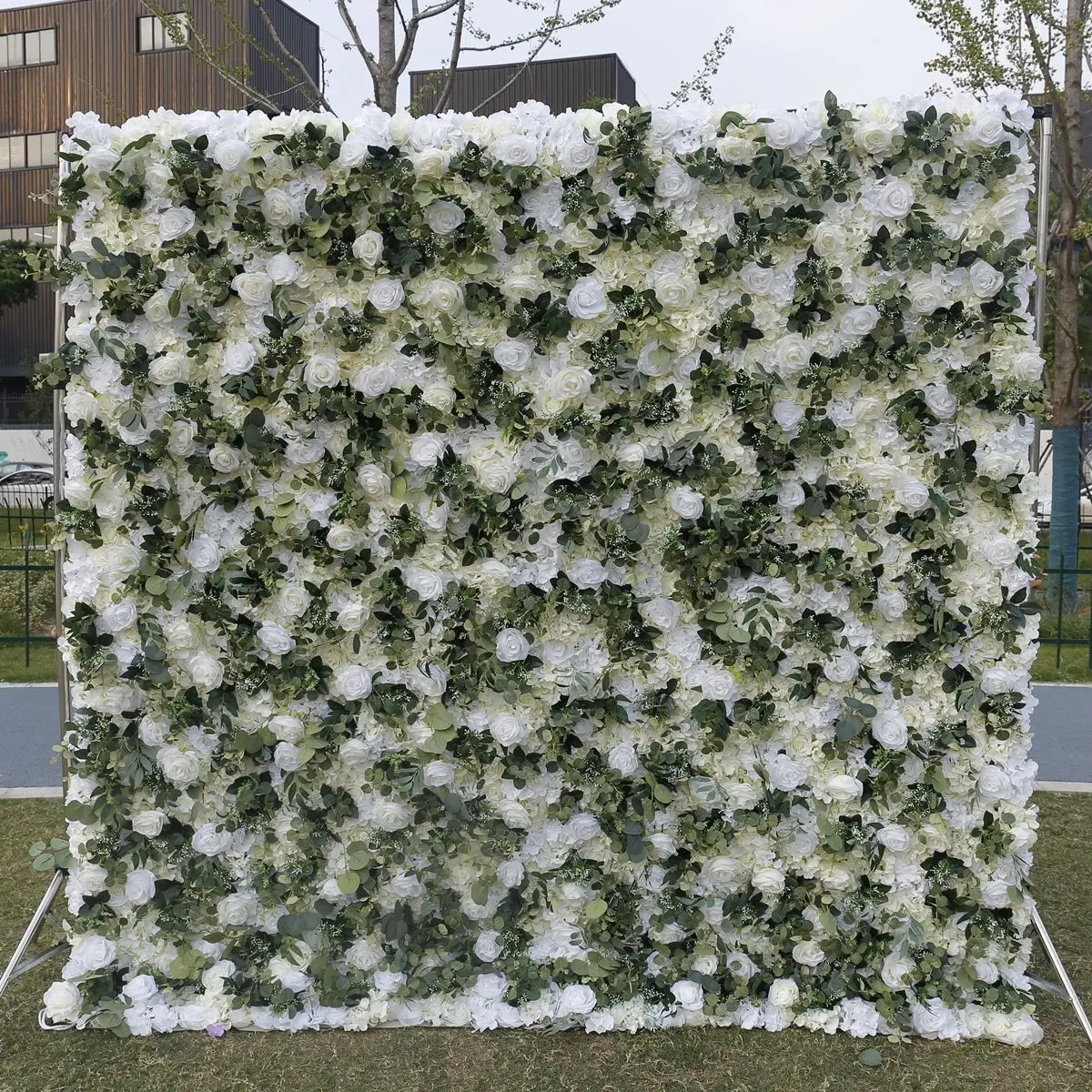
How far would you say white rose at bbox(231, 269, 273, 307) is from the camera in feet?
9.86

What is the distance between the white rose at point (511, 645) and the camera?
3.07 meters

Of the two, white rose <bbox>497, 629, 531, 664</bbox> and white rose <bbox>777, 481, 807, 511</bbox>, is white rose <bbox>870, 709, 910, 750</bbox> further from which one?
white rose <bbox>497, 629, 531, 664</bbox>

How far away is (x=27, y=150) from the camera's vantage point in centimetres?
2978

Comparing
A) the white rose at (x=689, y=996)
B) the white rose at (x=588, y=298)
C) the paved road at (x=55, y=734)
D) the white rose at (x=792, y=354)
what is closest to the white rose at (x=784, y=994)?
the white rose at (x=689, y=996)

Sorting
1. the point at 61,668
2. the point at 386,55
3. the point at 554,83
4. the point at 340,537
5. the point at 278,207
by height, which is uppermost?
the point at 554,83

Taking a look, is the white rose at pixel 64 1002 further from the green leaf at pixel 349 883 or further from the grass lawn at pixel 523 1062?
the green leaf at pixel 349 883

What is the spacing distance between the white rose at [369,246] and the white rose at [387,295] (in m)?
0.07

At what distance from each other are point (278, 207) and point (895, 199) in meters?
1.86

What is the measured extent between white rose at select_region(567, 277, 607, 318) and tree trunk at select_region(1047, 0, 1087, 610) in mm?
8293

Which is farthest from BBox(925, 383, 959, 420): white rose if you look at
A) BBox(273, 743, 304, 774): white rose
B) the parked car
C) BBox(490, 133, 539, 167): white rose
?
the parked car

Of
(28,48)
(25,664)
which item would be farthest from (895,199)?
(28,48)

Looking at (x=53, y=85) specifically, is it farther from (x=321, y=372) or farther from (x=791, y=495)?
(x=791, y=495)

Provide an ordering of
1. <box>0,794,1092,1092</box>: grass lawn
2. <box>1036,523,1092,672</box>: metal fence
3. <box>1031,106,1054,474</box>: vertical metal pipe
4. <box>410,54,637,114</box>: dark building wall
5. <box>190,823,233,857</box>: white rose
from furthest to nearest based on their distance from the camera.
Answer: <box>410,54,637,114</box>: dark building wall < <box>1036,523,1092,672</box>: metal fence < <box>1031,106,1054,474</box>: vertical metal pipe < <box>190,823,233,857</box>: white rose < <box>0,794,1092,1092</box>: grass lawn

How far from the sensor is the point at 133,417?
3031mm
